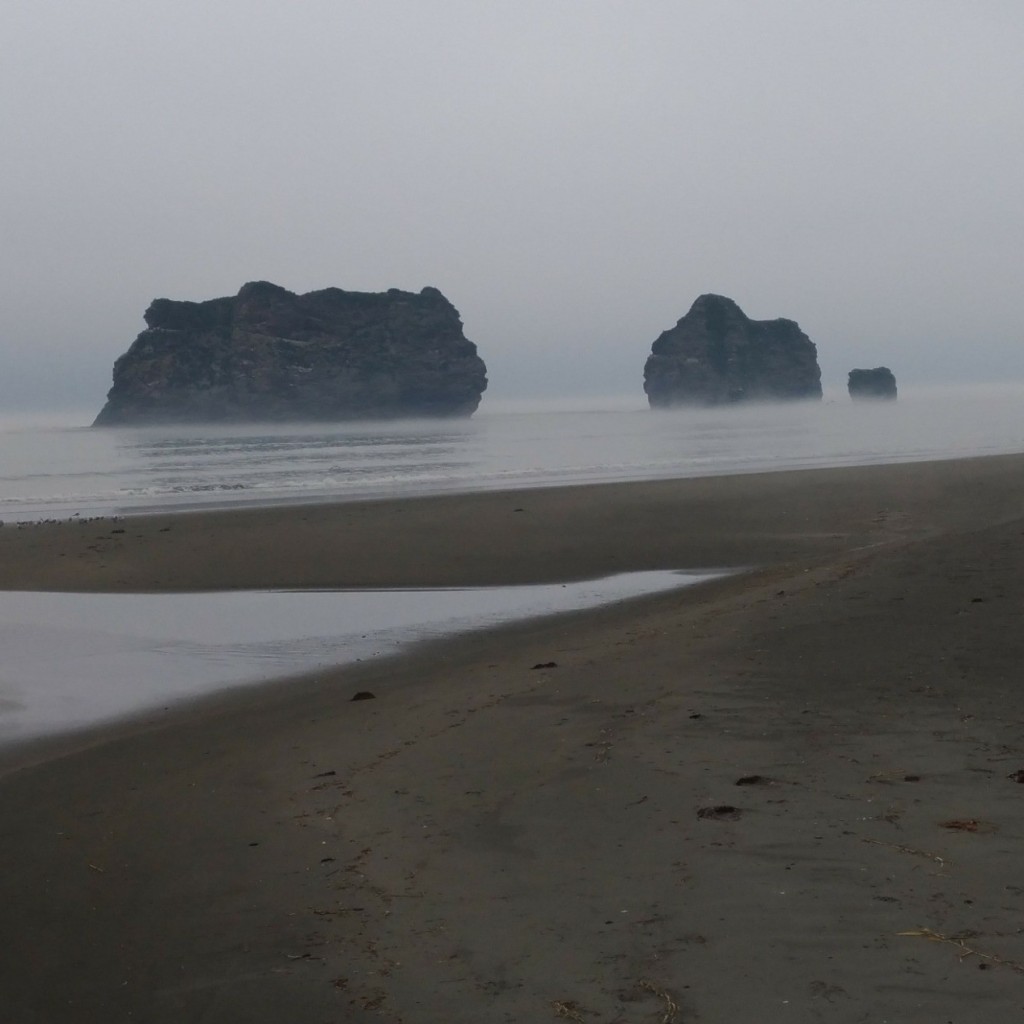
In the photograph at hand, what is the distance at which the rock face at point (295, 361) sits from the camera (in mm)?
152875

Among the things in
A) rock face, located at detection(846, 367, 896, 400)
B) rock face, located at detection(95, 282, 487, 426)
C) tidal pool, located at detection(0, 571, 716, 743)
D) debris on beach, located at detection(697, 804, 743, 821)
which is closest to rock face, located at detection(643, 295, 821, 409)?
rock face, located at detection(846, 367, 896, 400)

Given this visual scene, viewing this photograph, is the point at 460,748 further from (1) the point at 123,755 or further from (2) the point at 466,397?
(2) the point at 466,397

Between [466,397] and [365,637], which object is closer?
[365,637]

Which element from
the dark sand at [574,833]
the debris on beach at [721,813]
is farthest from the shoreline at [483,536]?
the debris on beach at [721,813]

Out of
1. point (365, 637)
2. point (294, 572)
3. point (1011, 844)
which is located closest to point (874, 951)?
point (1011, 844)

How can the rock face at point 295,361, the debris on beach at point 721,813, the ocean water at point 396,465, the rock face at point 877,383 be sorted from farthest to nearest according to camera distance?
the rock face at point 877,383, the rock face at point 295,361, the ocean water at point 396,465, the debris on beach at point 721,813

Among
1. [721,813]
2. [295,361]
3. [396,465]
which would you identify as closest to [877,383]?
[295,361]

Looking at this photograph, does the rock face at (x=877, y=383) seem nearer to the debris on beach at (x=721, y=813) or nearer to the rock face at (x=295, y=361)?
the rock face at (x=295, y=361)

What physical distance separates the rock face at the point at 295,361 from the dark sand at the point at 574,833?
14409 centimetres

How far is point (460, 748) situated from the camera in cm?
708

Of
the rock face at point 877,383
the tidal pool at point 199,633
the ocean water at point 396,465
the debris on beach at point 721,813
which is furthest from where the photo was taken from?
the rock face at point 877,383

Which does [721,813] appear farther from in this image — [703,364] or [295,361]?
[703,364]

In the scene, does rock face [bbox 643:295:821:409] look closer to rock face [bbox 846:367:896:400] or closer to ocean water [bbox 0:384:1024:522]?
rock face [bbox 846:367:896:400]

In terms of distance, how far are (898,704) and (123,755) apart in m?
5.31
